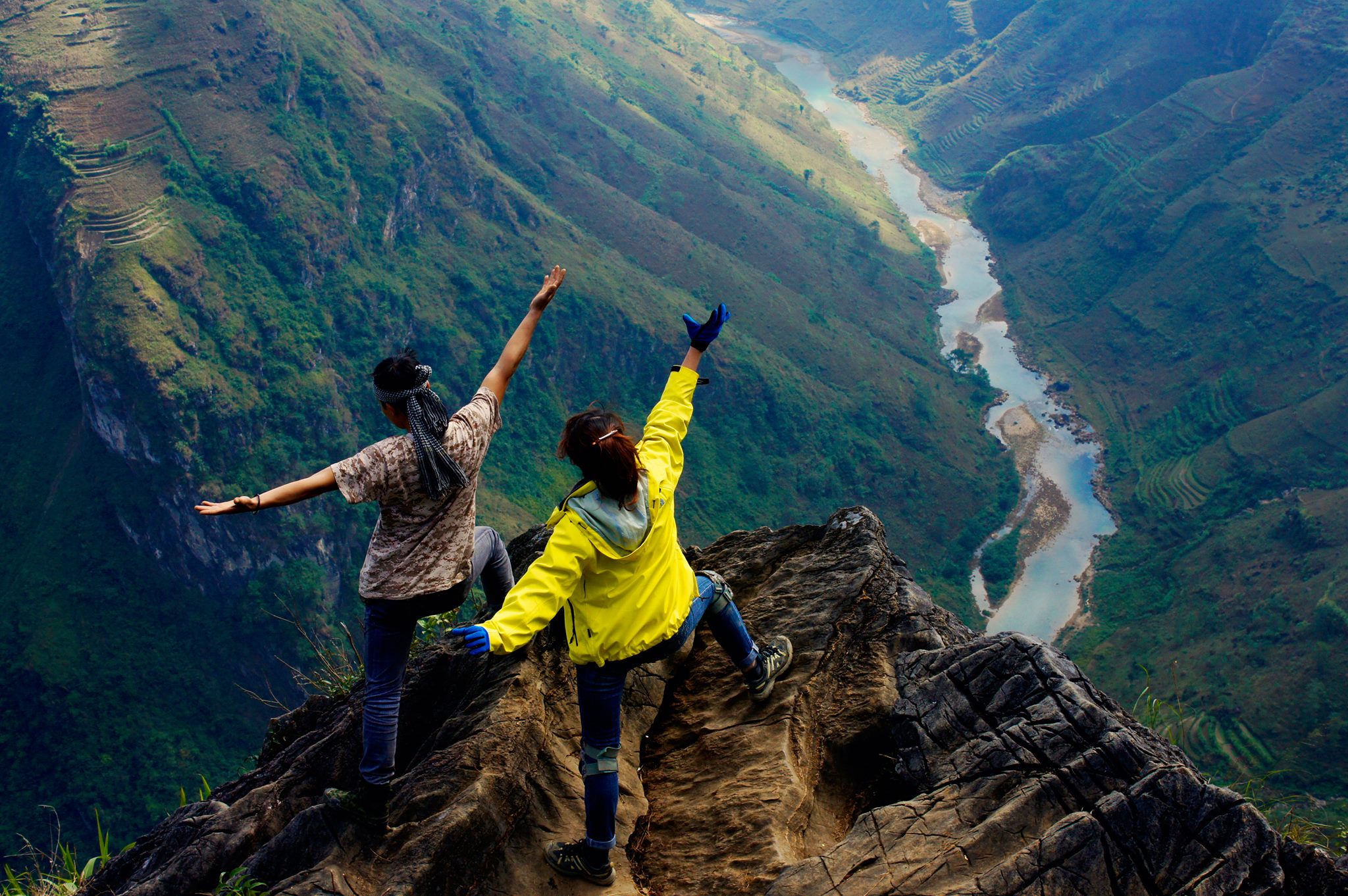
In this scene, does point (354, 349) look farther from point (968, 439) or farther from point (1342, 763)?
point (1342, 763)

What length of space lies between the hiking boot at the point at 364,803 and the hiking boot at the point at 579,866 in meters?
0.99

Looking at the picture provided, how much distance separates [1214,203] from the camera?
248 ft

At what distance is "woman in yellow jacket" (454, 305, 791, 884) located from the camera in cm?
415

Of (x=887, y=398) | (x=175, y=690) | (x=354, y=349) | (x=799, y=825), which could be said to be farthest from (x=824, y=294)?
(x=799, y=825)

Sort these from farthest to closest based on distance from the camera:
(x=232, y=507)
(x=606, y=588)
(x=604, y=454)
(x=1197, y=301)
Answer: (x=1197, y=301), (x=606, y=588), (x=232, y=507), (x=604, y=454)

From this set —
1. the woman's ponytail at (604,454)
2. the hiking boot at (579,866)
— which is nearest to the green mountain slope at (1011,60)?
the woman's ponytail at (604,454)

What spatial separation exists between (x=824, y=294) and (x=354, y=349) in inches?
1642

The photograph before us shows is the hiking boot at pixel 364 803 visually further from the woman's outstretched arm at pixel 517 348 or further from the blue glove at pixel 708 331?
the blue glove at pixel 708 331

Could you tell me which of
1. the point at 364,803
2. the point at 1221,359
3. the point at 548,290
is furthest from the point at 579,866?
the point at 1221,359

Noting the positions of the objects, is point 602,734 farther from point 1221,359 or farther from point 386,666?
point 1221,359

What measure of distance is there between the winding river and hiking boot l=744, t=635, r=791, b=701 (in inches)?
2054

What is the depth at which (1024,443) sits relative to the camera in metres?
68.4

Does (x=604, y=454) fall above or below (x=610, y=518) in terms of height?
above

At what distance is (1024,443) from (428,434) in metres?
69.8
